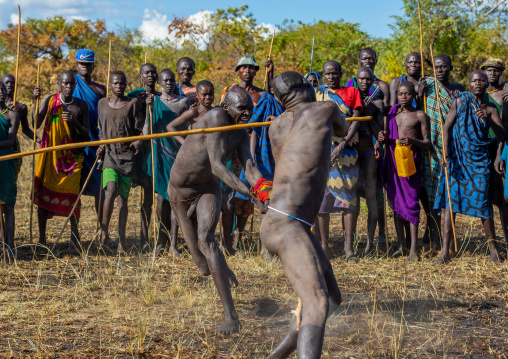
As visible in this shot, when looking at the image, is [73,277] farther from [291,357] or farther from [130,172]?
[291,357]

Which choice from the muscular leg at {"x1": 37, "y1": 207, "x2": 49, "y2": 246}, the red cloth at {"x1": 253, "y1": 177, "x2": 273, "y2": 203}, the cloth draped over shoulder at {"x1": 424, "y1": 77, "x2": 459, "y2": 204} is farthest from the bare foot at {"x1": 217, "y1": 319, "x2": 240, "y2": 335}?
the muscular leg at {"x1": 37, "y1": 207, "x2": 49, "y2": 246}

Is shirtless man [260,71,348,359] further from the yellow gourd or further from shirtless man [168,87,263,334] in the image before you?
the yellow gourd

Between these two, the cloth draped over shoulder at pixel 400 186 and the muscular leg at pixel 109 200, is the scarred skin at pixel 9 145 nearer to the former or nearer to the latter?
the muscular leg at pixel 109 200

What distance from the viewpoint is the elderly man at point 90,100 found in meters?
7.37

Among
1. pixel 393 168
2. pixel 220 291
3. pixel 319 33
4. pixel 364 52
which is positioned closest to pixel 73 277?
pixel 220 291

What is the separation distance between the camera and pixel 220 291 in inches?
174

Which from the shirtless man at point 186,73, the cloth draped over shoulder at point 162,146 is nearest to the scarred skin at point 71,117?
the cloth draped over shoulder at point 162,146

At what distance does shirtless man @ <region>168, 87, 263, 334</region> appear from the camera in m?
4.43

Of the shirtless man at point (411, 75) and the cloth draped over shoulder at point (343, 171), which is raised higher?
the shirtless man at point (411, 75)

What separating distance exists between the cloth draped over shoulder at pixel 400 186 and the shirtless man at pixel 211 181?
2.62 metres

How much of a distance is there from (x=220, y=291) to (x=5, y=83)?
4590 millimetres

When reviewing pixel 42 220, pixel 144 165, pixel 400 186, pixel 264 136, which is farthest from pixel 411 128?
pixel 42 220

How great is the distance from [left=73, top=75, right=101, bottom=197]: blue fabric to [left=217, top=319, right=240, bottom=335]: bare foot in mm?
3544

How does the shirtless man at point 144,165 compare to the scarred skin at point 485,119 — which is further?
the shirtless man at point 144,165
